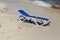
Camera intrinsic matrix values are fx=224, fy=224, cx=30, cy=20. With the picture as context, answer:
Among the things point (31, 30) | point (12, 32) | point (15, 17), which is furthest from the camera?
point (15, 17)

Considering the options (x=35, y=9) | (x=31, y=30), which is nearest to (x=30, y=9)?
(x=35, y=9)

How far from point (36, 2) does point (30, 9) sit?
9.83 feet

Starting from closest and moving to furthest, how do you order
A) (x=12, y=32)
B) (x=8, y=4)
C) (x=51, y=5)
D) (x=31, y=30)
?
1. (x=12, y=32)
2. (x=31, y=30)
3. (x=8, y=4)
4. (x=51, y=5)

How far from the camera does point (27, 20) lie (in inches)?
502

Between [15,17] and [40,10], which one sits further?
[40,10]

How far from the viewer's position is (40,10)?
16.2 metres

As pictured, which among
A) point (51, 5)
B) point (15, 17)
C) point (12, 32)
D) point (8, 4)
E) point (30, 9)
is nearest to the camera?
point (12, 32)

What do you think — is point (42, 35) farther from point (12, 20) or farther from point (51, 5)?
point (51, 5)

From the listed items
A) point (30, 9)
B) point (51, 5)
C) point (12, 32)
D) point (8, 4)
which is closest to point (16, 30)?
point (12, 32)

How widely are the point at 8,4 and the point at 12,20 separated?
4.76m

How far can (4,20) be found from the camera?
486 inches

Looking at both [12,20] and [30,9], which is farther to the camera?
[30,9]

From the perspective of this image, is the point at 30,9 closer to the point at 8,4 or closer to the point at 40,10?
the point at 40,10

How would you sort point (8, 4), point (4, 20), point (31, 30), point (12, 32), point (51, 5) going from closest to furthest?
1. point (12, 32)
2. point (31, 30)
3. point (4, 20)
4. point (8, 4)
5. point (51, 5)
